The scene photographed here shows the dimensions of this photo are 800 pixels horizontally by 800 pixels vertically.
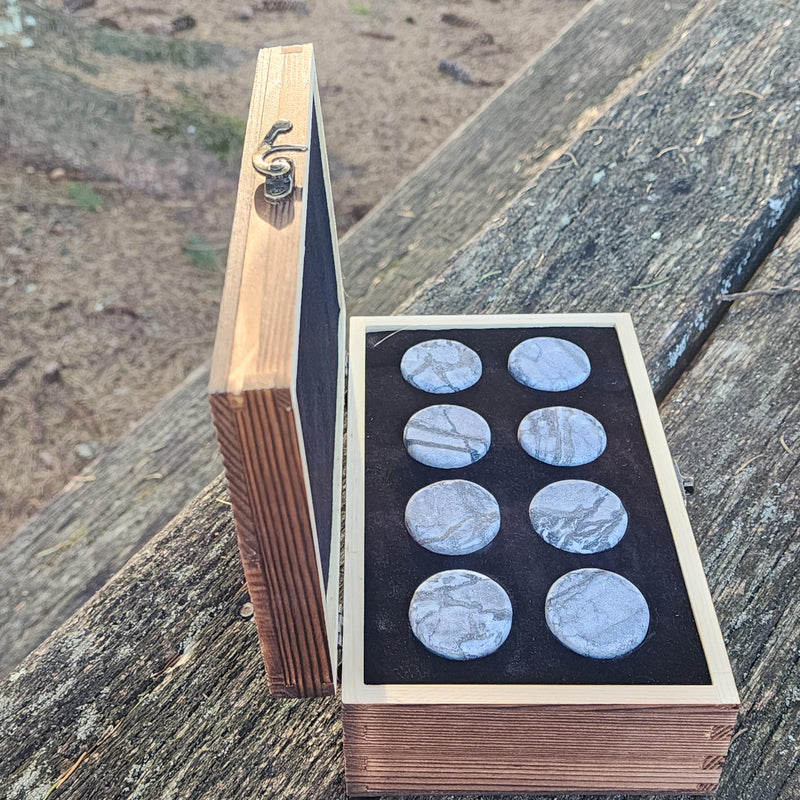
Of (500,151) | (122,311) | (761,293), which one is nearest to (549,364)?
(761,293)

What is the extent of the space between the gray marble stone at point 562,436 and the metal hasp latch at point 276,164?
0.58 metres

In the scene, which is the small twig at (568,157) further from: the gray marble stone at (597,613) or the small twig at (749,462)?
the gray marble stone at (597,613)

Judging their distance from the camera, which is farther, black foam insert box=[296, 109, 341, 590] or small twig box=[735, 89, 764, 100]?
small twig box=[735, 89, 764, 100]

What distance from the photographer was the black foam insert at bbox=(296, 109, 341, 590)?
3.26ft

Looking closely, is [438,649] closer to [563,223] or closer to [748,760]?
[748,760]

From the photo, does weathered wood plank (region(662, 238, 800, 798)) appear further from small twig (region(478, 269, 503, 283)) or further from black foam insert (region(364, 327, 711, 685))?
small twig (region(478, 269, 503, 283))

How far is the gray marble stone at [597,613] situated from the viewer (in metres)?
1.10

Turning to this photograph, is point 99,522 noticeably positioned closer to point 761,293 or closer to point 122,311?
point 761,293

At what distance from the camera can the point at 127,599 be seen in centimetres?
138

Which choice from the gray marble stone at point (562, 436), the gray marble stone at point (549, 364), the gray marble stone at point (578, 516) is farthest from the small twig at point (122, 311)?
the gray marble stone at point (578, 516)

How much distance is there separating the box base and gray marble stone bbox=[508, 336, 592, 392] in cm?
60

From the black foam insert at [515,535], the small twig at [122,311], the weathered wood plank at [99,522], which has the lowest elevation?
the small twig at [122,311]

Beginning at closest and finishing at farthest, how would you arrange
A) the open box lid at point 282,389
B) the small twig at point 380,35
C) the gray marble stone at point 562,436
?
the open box lid at point 282,389 → the gray marble stone at point 562,436 → the small twig at point 380,35

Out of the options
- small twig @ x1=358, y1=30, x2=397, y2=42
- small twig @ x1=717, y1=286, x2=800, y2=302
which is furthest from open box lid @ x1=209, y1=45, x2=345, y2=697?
small twig @ x1=358, y1=30, x2=397, y2=42
